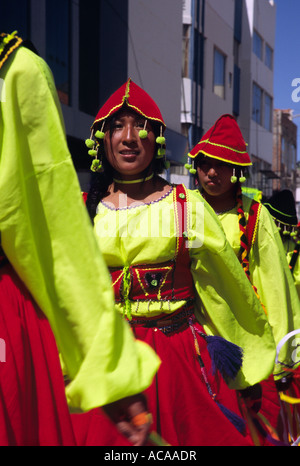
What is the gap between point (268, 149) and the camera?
2942cm

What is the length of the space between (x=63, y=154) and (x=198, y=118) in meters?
17.6

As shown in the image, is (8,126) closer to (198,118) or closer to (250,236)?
(250,236)

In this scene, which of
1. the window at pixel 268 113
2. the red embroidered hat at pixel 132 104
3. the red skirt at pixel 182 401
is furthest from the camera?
the window at pixel 268 113

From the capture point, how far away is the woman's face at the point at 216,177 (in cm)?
420

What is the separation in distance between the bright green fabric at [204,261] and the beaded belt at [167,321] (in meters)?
0.04

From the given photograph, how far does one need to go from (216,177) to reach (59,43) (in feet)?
22.0

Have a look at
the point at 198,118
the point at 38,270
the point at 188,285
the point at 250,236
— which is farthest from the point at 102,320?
the point at 198,118

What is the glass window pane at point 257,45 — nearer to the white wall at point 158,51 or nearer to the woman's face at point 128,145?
the white wall at point 158,51

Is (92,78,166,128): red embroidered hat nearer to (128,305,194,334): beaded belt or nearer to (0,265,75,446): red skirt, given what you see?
(128,305,194,334): beaded belt

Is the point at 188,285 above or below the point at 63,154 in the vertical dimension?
below

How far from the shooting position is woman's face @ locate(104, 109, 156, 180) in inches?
118

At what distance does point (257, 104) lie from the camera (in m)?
26.5

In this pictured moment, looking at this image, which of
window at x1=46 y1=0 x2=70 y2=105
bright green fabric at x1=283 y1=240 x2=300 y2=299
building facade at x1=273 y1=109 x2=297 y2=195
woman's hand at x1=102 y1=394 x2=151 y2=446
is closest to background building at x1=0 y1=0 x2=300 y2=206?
window at x1=46 y1=0 x2=70 y2=105

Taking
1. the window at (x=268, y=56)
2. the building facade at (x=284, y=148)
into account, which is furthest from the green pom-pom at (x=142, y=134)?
the building facade at (x=284, y=148)
